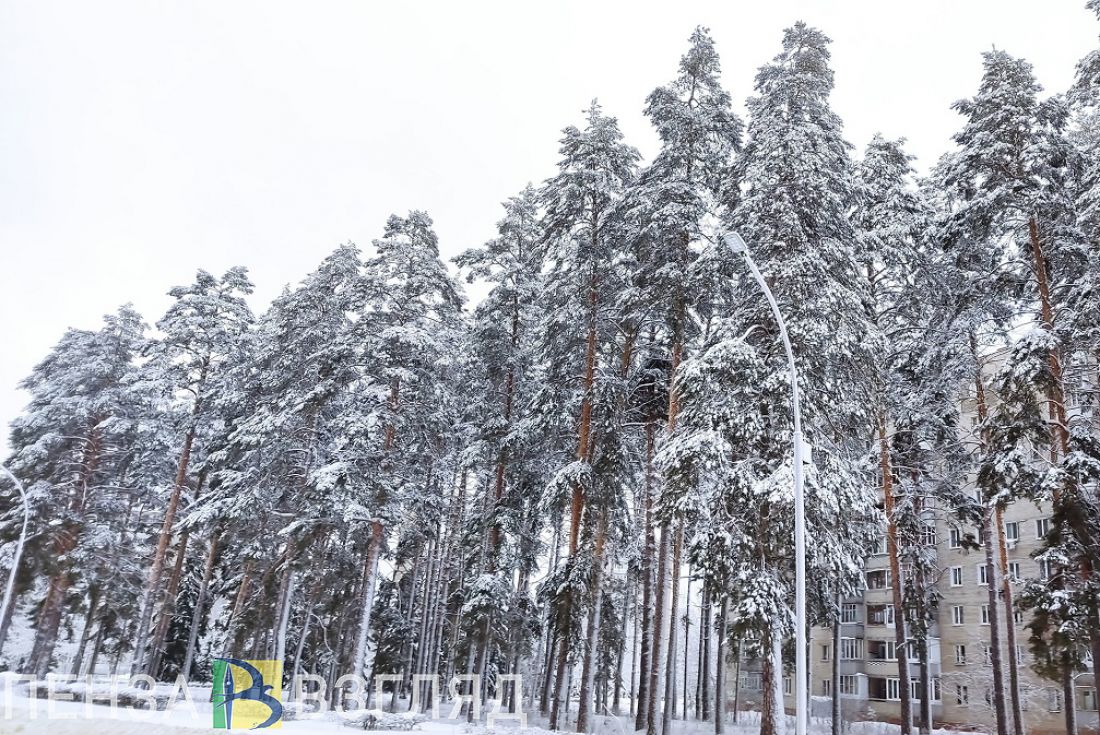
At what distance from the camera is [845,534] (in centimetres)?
1659

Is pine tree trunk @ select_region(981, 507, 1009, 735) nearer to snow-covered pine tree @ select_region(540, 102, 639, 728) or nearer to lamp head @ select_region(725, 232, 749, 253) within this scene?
snow-covered pine tree @ select_region(540, 102, 639, 728)

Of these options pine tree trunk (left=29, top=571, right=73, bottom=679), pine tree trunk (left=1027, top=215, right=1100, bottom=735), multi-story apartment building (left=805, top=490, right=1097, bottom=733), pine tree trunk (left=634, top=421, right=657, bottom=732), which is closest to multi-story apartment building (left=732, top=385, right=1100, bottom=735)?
multi-story apartment building (left=805, top=490, right=1097, bottom=733)

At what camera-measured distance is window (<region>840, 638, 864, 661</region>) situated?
4557 cm

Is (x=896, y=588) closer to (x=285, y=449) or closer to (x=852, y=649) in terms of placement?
(x=285, y=449)

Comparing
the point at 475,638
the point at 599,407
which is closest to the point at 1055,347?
the point at 599,407

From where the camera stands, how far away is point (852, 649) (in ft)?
152

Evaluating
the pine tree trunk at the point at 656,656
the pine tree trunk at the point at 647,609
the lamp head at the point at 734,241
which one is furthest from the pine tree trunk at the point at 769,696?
the lamp head at the point at 734,241

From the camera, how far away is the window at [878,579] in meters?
44.7

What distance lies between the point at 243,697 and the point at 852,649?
134 feet

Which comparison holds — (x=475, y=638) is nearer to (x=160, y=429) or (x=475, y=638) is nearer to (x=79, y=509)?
(x=160, y=429)

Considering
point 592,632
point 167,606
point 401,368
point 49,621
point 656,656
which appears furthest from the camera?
point 49,621

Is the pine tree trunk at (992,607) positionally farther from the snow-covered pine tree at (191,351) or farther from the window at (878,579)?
the snow-covered pine tree at (191,351)

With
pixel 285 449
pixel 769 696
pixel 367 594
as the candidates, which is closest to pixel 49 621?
pixel 285 449

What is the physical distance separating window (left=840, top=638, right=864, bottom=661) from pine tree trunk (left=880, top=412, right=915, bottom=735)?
1002 inches
